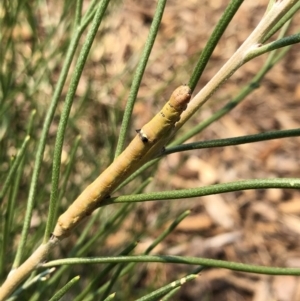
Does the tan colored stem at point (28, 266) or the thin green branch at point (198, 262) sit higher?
the thin green branch at point (198, 262)

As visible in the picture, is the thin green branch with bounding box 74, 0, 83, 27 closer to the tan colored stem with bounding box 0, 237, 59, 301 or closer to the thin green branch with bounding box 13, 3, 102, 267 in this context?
the thin green branch with bounding box 13, 3, 102, 267

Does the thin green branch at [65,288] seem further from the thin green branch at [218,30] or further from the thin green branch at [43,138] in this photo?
the thin green branch at [218,30]

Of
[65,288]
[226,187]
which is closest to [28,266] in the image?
[65,288]

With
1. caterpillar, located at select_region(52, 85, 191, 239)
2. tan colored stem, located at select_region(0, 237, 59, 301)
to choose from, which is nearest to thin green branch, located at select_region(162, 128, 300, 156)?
caterpillar, located at select_region(52, 85, 191, 239)

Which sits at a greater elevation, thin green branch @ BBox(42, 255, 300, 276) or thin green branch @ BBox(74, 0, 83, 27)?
thin green branch @ BBox(74, 0, 83, 27)

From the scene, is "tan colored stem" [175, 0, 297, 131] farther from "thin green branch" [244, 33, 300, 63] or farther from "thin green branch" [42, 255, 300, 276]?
"thin green branch" [42, 255, 300, 276]

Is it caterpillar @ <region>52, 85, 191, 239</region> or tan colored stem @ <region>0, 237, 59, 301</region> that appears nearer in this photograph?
caterpillar @ <region>52, 85, 191, 239</region>

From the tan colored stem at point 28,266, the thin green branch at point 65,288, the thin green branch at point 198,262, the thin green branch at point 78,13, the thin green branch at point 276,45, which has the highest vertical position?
the thin green branch at point 78,13

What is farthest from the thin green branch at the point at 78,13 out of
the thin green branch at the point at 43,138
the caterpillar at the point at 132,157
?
the caterpillar at the point at 132,157

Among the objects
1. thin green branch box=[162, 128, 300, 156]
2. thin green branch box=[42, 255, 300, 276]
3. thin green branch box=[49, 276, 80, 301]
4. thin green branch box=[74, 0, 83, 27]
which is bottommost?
thin green branch box=[49, 276, 80, 301]
